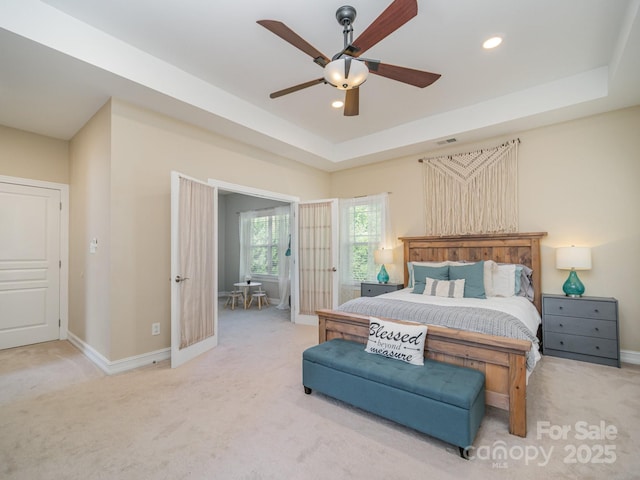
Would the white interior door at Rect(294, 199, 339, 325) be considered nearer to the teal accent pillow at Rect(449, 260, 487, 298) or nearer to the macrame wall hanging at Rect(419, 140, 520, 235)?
the macrame wall hanging at Rect(419, 140, 520, 235)

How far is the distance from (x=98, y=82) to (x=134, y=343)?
260 centimetres

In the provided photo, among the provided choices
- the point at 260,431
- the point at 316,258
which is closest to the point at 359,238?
the point at 316,258

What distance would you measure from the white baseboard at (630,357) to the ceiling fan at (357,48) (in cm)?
364

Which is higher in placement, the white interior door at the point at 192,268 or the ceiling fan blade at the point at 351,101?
the ceiling fan blade at the point at 351,101

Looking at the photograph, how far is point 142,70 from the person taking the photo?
2918 mm

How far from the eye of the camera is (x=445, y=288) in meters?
3.62

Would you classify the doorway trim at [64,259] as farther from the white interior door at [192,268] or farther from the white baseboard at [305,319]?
the white baseboard at [305,319]

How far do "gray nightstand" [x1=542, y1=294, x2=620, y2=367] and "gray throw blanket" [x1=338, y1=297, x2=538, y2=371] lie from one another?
133 cm

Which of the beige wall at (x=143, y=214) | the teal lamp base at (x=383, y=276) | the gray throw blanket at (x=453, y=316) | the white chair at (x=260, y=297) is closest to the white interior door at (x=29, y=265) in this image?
the beige wall at (x=143, y=214)

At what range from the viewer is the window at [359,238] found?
5.30 meters

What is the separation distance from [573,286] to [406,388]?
278 cm

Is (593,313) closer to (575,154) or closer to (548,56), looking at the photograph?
(575,154)

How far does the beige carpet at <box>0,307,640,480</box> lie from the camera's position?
5.81 ft

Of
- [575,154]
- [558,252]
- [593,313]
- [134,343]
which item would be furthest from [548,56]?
[134,343]
